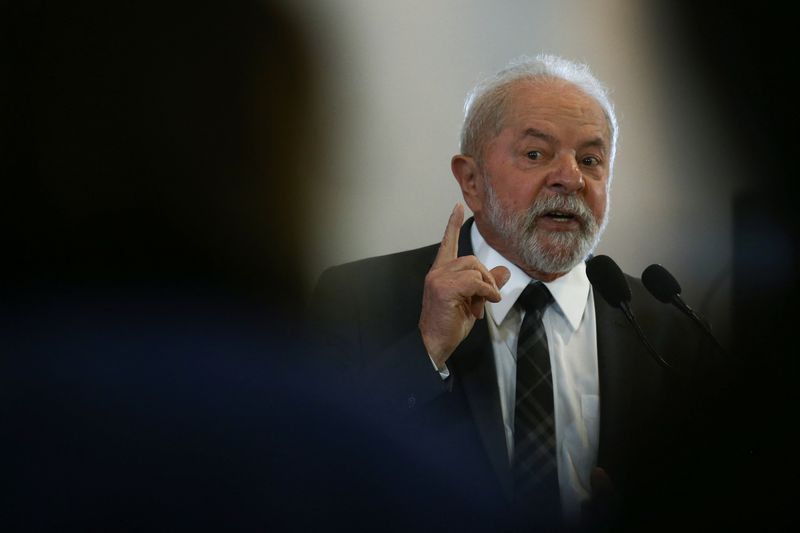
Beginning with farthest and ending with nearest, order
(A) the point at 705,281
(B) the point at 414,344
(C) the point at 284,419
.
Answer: (A) the point at 705,281 < (C) the point at 284,419 < (B) the point at 414,344

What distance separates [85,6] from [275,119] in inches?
14.8

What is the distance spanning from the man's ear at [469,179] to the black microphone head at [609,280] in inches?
9.4

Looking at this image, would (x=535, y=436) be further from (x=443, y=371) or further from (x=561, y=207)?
(x=561, y=207)

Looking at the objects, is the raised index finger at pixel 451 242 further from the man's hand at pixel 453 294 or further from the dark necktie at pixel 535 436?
the dark necktie at pixel 535 436

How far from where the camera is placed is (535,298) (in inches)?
49.4

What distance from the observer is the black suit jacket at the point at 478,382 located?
45.4 inches

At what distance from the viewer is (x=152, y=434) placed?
129 cm

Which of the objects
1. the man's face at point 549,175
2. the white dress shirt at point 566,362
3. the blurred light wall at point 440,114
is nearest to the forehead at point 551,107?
the man's face at point 549,175

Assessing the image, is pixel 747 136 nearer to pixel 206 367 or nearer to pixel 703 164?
pixel 703 164

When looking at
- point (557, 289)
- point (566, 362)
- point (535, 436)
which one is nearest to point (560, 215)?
point (557, 289)

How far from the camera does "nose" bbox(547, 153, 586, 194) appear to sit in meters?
1.20

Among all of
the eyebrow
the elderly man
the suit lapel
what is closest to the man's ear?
the elderly man

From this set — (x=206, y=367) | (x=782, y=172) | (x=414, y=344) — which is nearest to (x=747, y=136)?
(x=782, y=172)

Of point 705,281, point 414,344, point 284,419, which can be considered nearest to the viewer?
point 414,344
